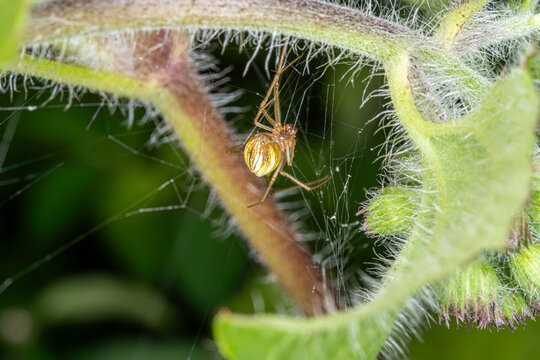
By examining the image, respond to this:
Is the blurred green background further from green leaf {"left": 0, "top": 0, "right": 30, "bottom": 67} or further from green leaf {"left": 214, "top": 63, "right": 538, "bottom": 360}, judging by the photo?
green leaf {"left": 0, "top": 0, "right": 30, "bottom": 67}

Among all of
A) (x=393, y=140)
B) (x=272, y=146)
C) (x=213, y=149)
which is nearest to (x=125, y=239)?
(x=272, y=146)

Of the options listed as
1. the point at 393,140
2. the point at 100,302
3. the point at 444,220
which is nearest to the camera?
the point at 444,220

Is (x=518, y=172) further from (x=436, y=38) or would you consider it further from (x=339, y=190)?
(x=339, y=190)

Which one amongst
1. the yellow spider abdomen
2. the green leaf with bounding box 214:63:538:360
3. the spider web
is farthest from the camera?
the spider web

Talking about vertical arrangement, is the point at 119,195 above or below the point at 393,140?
below

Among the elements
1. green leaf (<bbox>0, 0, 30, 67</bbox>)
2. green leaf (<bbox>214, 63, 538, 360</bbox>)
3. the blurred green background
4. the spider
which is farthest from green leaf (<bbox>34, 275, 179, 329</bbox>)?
green leaf (<bbox>0, 0, 30, 67</bbox>)

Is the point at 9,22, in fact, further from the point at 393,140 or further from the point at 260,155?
the point at 260,155

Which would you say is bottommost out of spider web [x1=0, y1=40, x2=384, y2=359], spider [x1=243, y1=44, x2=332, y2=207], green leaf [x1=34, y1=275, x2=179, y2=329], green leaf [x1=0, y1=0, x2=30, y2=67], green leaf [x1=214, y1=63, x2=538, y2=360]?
green leaf [x1=34, y1=275, x2=179, y2=329]
